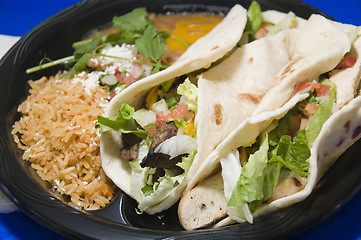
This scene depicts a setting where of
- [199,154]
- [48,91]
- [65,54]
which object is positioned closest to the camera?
[199,154]

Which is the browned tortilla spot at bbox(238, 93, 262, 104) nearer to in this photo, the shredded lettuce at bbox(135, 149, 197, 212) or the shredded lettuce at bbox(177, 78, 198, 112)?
the shredded lettuce at bbox(177, 78, 198, 112)

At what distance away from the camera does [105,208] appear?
2525mm

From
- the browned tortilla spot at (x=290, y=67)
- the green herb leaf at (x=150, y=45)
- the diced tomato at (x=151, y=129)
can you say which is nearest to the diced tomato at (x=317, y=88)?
the browned tortilla spot at (x=290, y=67)

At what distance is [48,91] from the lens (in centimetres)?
300

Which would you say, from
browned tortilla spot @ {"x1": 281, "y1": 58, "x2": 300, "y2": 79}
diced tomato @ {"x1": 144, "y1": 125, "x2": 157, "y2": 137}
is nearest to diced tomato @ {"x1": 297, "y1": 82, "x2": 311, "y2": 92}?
browned tortilla spot @ {"x1": 281, "y1": 58, "x2": 300, "y2": 79}

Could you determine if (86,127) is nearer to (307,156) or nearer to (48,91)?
(48,91)

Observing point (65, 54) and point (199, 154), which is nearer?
point (199, 154)

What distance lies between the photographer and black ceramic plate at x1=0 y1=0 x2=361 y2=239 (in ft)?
6.65

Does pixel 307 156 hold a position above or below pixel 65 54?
below

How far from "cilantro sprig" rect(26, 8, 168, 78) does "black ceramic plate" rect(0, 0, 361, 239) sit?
197mm

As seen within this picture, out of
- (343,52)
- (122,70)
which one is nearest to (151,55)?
(122,70)

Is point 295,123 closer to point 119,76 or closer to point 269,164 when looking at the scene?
point 269,164

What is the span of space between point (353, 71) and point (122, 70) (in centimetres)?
164

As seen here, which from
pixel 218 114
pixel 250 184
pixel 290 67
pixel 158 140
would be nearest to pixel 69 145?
pixel 158 140
